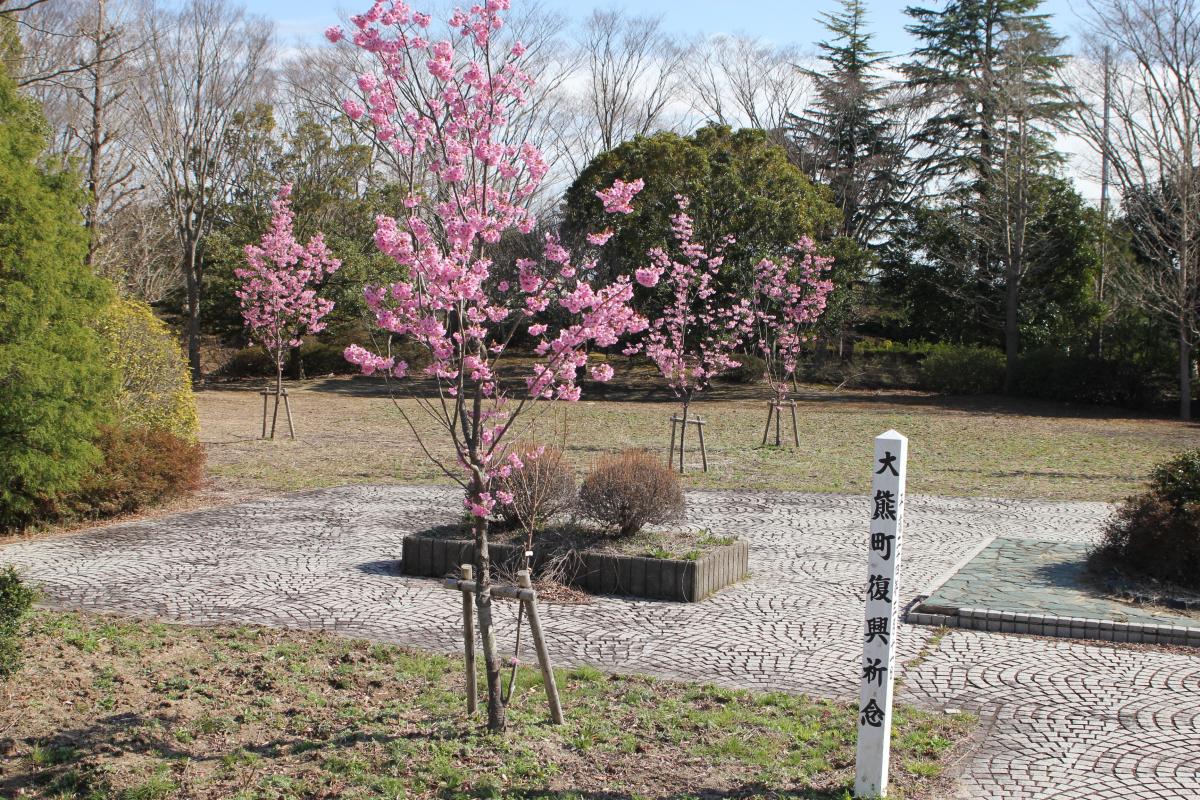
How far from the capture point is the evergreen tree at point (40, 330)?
8.80 meters

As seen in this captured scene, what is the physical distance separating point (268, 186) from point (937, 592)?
29526 mm

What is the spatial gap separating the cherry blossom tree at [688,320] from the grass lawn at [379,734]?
2.13m

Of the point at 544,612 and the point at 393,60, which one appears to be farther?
the point at 544,612

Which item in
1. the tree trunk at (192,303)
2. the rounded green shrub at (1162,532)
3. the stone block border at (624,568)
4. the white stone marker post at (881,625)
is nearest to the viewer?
the white stone marker post at (881,625)

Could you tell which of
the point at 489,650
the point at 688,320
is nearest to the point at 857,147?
the point at 688,320

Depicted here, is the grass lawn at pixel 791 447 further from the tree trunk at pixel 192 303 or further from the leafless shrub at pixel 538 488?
the tree trunk at pixel 192 303

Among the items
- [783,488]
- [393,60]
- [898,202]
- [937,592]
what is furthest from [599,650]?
[898,202]

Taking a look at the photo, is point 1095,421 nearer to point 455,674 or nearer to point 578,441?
point 578,441

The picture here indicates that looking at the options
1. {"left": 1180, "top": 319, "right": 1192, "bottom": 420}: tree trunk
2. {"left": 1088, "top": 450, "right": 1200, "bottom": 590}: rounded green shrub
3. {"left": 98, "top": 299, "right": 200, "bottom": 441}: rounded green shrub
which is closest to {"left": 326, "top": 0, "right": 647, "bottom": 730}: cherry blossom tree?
{"left": 1088, "top": 450, "right": 1200, "bottom": 590}: rounded green shrub

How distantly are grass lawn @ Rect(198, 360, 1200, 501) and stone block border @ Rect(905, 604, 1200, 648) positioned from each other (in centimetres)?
304

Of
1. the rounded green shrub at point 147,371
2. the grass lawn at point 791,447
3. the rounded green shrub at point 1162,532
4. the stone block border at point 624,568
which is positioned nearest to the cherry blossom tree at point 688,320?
the grass lawn at point 791,447

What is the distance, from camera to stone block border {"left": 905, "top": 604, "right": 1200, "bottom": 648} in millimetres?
6535

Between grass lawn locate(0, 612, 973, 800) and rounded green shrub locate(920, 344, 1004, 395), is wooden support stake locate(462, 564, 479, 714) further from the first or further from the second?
rounded green shrub locate(920, 344, 1004, 395)

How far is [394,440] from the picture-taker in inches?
712
